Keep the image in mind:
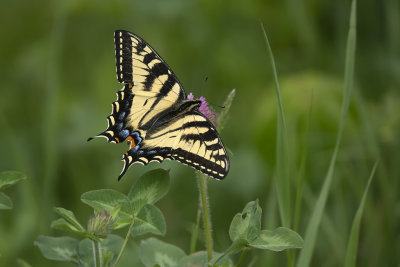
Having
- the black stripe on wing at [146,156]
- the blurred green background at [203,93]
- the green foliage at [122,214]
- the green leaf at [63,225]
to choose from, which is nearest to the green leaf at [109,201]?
the green foliage at [122,214]

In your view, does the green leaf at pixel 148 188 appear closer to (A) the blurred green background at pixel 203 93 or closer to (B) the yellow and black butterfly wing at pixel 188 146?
(B) the yellow and black butterfly wing at pixel 188 146

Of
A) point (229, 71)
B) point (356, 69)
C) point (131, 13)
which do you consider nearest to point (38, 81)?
point (131, 13)

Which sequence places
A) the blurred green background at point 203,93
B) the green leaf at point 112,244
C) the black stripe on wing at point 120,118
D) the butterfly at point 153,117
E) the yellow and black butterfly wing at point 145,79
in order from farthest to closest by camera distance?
the blurred green background at point 203,93, the yellow and black butterfly wing at point 145,79, the black stripe on wing at point 120,118, the butterfly at point 153,117, the green leaf at point 112,244

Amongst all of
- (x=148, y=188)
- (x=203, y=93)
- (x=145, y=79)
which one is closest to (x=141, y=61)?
(x=145, y=79)

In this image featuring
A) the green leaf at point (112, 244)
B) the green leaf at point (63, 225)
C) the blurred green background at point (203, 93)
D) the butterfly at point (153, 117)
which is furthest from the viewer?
the blurred green background at point (203, 93)

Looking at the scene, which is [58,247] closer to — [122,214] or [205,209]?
[122,214]

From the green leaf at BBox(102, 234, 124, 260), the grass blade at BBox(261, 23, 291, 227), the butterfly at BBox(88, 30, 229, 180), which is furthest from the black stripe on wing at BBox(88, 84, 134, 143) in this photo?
the grass blade at BBox(261, 23, 291, 227)

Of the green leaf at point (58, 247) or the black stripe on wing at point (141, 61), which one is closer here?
the green leaf at point (58, 247)
